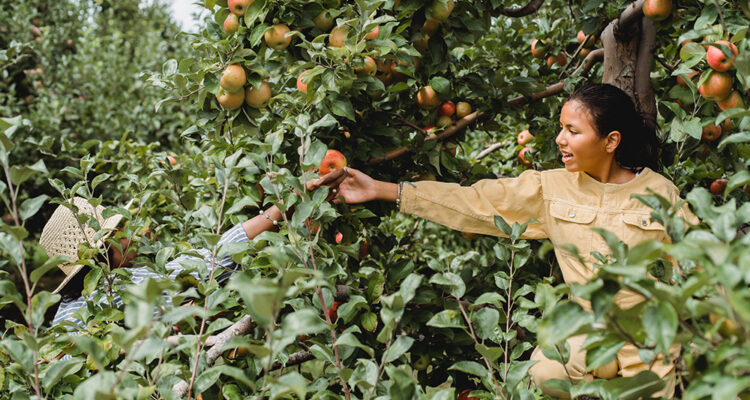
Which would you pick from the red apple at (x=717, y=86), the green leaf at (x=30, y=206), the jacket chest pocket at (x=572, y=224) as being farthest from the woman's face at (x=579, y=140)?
the green leaf at (x=30, y=206)

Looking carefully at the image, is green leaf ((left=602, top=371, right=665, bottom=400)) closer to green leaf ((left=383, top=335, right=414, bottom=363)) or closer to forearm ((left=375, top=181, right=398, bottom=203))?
green leaf ((left=383, top=335, right=414, bottom=363))

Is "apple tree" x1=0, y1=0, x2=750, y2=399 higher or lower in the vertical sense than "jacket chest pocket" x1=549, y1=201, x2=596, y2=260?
higher

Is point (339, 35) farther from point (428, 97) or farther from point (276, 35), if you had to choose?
point (428, 97)

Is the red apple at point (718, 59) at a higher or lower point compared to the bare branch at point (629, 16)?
higher

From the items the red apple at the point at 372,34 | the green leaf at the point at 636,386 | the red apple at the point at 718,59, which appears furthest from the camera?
the red apple at the point at 372,34

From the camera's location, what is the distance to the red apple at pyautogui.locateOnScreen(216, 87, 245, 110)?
1.48 m

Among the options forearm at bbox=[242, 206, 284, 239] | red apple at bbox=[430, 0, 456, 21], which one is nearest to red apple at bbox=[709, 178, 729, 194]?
red apple at bbox=[430, 0, 456, 21]

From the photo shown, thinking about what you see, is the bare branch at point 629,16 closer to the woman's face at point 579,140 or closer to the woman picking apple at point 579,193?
the woman picking apple at point 579,193

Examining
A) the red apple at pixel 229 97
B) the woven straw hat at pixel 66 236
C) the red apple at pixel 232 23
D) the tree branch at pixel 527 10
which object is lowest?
the woven straw hat at pixel 66 236

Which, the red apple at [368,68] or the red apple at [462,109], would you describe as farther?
the red apple at [462,109]

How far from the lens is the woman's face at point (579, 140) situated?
1.49 meters

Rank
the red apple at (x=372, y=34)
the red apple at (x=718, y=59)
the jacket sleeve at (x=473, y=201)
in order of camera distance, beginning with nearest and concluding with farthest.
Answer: the red apple at (x=718, y=59)
the red apple at (x=372, y=34)
the jacket sleeve at (x=473, y=201)

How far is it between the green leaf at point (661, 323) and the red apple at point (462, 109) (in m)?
1.40

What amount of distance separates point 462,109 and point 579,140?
1.82 feet
